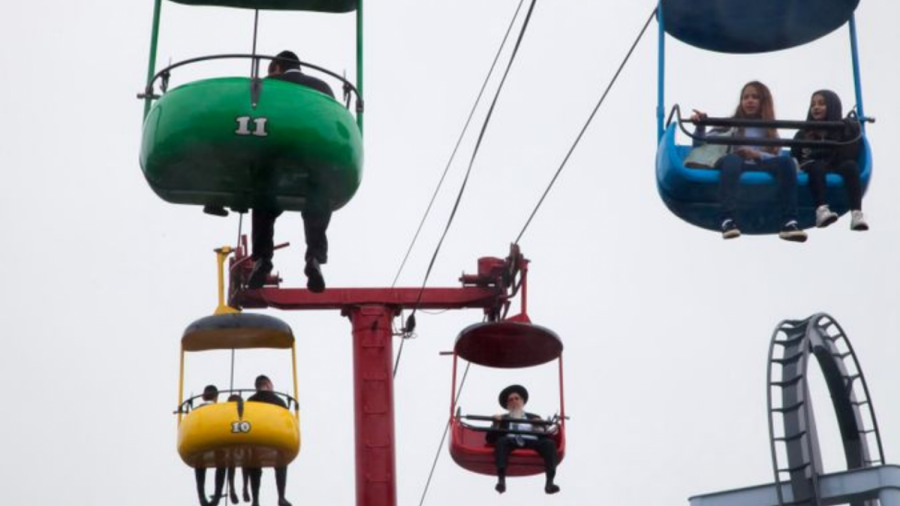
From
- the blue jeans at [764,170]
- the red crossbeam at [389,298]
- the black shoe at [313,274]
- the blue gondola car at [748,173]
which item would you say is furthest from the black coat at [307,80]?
the red crossbeam at [389,298]

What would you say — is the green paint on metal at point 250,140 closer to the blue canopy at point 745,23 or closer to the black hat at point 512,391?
the blue canopy at point 745,23

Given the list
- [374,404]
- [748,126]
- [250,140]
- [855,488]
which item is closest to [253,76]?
[250,140]

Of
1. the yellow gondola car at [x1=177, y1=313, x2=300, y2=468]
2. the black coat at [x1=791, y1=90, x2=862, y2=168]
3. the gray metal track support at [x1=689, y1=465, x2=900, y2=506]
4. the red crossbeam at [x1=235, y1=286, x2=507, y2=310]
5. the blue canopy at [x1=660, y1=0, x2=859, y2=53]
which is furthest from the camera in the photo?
the gray metal track support at [x1=689, y1=465, x2=900, y2=506]

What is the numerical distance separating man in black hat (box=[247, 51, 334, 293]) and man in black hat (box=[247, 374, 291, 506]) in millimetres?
4601

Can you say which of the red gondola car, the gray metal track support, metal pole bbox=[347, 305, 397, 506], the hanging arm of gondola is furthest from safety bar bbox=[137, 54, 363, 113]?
the gray metal track support

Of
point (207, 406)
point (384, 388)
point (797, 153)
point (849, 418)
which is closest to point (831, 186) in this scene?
point (797, 153)

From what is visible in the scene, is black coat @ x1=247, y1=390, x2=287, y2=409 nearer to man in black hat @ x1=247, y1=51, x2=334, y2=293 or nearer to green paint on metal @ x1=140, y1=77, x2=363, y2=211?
man in black hat @ x1=247, y1=51, x2=334, y2=293

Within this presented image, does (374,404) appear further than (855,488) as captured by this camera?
No

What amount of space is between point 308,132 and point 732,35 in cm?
392

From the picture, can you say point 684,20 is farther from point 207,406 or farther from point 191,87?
point 207,406

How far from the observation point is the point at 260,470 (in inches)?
650

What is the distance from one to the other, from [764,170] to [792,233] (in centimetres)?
43

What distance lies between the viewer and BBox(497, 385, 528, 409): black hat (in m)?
16.1

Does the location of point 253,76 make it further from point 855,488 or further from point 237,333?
point 855,488
